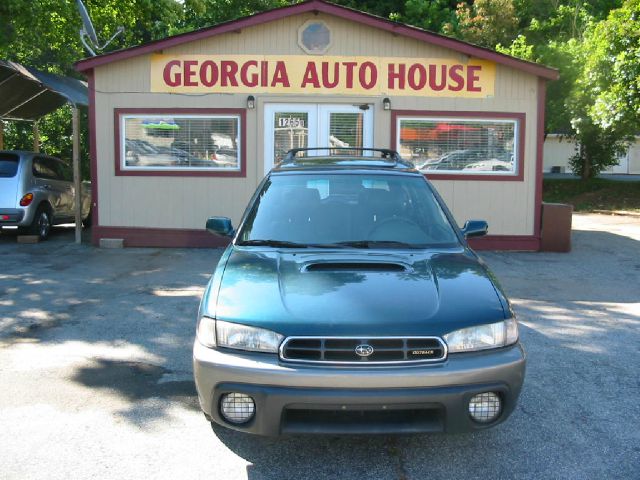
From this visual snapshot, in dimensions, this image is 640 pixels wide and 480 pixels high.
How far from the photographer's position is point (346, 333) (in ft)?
11.4

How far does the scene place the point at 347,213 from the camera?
4977mm

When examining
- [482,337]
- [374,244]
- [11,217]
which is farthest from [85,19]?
[482,337]

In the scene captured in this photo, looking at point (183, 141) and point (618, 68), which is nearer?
point (183, 141)

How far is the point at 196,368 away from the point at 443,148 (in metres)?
9.27

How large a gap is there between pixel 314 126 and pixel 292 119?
0.41 meters

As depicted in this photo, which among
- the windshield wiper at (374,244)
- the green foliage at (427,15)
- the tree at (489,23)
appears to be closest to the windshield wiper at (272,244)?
the windshield wiper at (374,244)

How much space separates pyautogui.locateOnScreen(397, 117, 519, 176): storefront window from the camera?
12.1m

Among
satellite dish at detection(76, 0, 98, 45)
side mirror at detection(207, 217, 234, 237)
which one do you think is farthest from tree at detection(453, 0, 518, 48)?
side mirror at detection(207, 217, 234, 237)

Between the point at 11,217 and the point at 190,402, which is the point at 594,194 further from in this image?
the point at 190,402

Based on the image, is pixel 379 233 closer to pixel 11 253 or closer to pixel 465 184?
pixel 465 184

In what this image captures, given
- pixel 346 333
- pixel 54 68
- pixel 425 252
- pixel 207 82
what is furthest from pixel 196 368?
pixel 54 68

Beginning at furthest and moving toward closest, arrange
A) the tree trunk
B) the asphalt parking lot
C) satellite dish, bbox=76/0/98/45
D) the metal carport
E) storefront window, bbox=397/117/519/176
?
the tree trunk < satellite dish, bbox=76/0/98/45 < the metal carport < storefront window, bbox=397/117/519/176 < the asphalt parking lot

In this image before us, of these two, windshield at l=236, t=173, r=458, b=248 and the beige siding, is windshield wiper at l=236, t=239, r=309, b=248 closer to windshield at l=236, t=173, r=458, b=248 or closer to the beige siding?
windshield at l=236, t=173, r=458, b=248

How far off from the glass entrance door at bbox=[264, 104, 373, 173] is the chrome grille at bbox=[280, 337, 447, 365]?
880 centimetres
